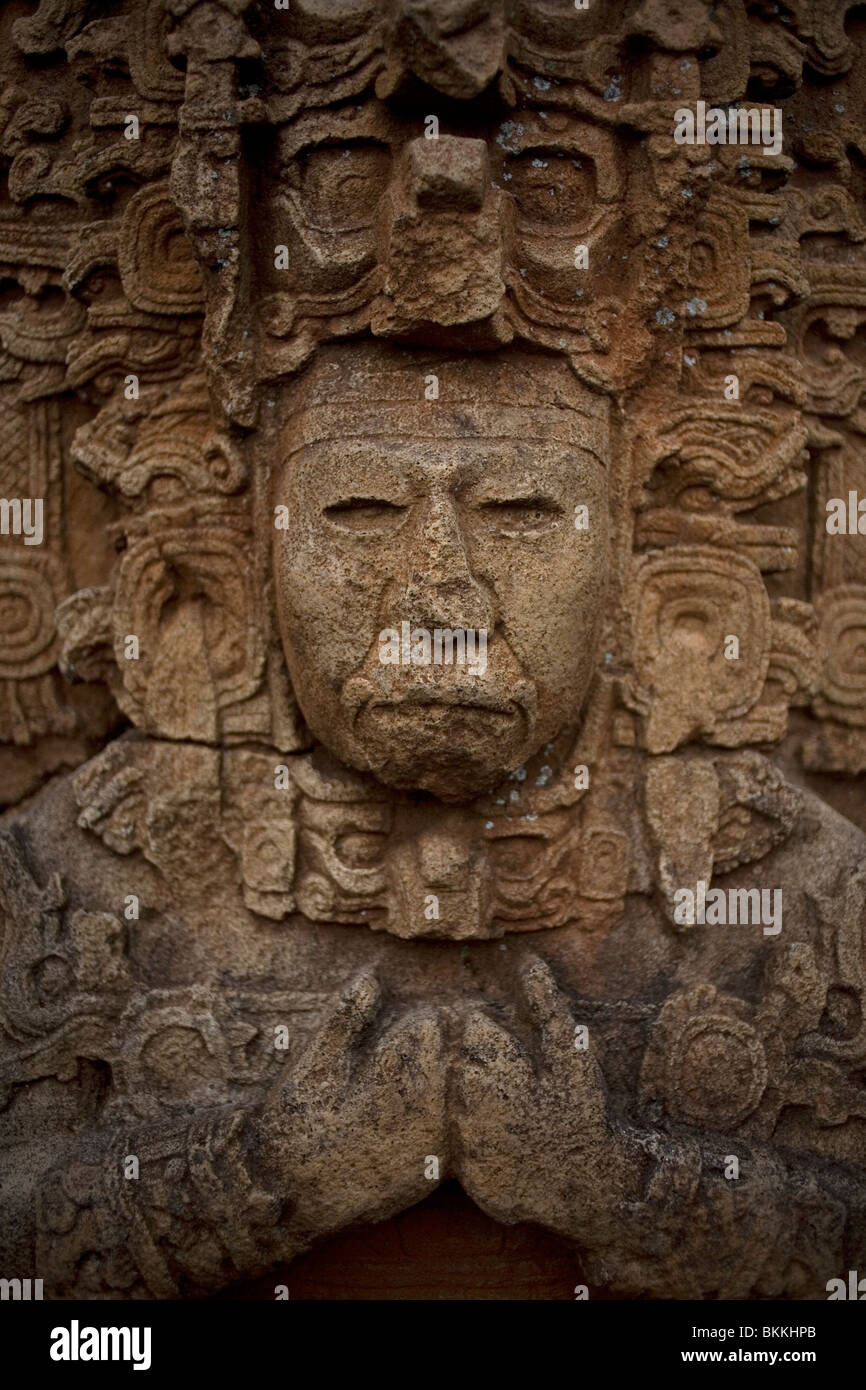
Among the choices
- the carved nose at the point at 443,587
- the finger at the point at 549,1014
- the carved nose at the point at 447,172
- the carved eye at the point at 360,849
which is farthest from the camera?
the carved eye at the point at 360,849

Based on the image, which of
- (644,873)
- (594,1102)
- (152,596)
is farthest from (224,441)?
(594,1102)

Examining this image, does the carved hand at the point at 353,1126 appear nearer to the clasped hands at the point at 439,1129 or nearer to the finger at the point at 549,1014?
the clasped hands at the point at 439,1129

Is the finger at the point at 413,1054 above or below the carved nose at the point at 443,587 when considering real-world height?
below

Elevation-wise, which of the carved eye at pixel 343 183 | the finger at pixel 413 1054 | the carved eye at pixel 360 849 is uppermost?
the carved eye at pixel 343 183

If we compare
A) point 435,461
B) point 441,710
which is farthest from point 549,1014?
point 435,461

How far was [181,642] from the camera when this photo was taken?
3629mm

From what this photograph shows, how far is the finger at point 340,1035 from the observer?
10.6 feet

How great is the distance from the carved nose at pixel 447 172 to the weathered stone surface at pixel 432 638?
0.01m

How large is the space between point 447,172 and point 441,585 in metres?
0.91

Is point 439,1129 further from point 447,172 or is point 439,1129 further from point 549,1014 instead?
point 447,172

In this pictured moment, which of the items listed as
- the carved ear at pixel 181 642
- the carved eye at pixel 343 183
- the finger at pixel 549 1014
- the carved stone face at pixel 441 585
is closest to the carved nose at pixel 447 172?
the carved eye at pixel 343 183

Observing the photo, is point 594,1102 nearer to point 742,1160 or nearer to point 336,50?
point 742,1160

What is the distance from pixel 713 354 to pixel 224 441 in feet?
4.27

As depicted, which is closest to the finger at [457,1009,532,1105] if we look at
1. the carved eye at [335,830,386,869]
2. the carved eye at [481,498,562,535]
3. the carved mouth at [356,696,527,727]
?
the carved eye at [335,830,386,869]
